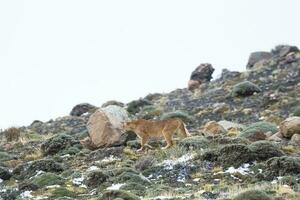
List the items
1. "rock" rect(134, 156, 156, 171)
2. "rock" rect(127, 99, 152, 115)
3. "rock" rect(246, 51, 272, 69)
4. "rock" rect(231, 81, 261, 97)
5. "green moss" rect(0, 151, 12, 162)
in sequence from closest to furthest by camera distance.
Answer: "rock" rect(134, 156, 156, 171), "green moss" rect(0, 151, 12, 162), "rock" rect(231, 81, 261, 97), "rock" rect(127, 99, 152, 115), "rock" rect(246, 51, 272, 69)

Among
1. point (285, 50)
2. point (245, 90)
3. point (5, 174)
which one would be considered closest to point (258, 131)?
point (5, 174)

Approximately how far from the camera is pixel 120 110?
98.3 feet

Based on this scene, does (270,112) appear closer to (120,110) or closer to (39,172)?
(120,110)

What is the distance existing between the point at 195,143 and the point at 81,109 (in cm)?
3245

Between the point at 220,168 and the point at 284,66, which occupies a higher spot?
the point at 284,66

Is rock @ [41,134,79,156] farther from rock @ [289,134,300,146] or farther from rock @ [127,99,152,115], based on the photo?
rock @ [127,99,152,115]

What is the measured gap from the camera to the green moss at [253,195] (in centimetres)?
1479

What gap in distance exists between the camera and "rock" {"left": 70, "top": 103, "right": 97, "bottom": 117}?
182 ft

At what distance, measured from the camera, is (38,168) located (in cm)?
2495

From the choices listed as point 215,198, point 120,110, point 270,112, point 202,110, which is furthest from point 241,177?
point 202,110

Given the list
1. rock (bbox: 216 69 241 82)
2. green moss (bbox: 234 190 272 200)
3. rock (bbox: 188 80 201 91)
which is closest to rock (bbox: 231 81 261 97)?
rock (bbox: 216 69 241 82)

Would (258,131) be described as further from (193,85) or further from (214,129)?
(193,85)

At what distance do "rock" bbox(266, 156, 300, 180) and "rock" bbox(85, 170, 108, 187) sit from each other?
549 cm

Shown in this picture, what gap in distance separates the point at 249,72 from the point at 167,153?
33391 millimetres
